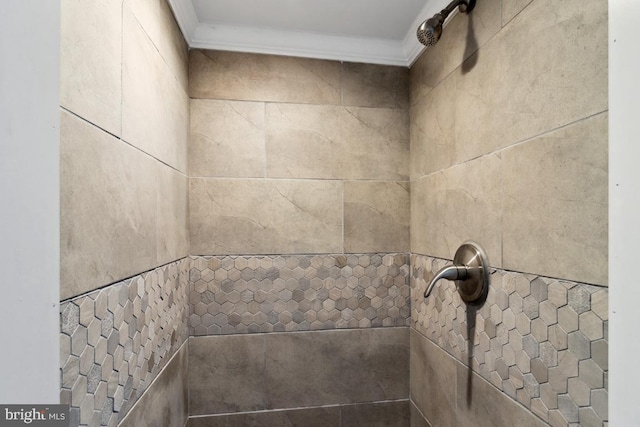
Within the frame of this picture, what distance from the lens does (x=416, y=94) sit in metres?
1.41

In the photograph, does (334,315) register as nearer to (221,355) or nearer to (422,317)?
(422,317)

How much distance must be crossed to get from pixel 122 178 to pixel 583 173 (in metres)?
0.99

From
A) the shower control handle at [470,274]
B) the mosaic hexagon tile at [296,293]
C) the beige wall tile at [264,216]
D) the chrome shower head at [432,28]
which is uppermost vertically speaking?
the chrome shower head at [432,28]

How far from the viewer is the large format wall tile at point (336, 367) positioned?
1.39 meters

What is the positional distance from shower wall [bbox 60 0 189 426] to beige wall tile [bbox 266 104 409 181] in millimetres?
414

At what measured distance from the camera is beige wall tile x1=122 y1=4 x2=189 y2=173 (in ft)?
2.61

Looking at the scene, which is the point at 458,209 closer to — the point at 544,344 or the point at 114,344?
the point at 544,344

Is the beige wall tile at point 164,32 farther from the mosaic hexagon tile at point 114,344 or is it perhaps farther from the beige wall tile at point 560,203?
the beige wall tile at point 560,203

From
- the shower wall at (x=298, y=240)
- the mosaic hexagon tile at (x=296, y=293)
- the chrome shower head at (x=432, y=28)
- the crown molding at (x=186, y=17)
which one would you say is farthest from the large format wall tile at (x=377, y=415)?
the crown molding at (x=186, y=17)

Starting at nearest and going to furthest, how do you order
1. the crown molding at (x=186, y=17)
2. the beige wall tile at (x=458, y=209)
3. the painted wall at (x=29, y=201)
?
the painted wall at (x=29, y=201), the beige wall tile at (x=458, y=209), the crown molding at (x=186, y=17)

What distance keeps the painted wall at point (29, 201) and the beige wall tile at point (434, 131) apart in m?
1.08

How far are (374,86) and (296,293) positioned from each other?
3.20 feet

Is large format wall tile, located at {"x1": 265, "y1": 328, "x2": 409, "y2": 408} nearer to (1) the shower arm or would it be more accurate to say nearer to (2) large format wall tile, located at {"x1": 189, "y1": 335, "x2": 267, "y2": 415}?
(2) large format wall tile, located at {"x1": 189, "y1": 335, "x2": 267, "y2": 415}
